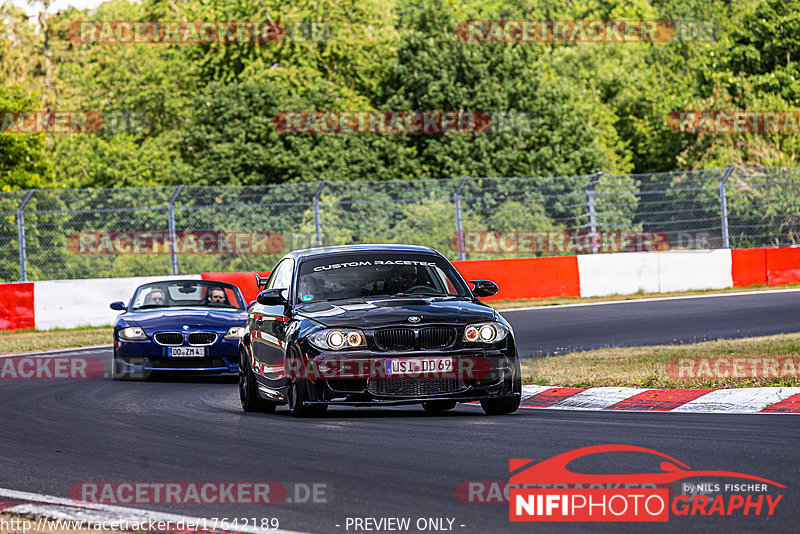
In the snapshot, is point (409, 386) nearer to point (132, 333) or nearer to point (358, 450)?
point (358, 450)

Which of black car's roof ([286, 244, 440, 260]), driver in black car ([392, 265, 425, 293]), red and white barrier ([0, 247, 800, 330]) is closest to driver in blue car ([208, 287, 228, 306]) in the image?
black car's roof ([286, 244, 440, 260])

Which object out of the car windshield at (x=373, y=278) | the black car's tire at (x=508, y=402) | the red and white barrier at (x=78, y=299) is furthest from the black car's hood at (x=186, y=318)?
the red and white barrier at (x=78, y=299)

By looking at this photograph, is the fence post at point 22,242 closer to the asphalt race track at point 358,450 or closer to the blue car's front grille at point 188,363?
the blue car's front grille at point 188,363

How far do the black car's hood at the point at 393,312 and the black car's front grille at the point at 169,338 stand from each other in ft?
14.2

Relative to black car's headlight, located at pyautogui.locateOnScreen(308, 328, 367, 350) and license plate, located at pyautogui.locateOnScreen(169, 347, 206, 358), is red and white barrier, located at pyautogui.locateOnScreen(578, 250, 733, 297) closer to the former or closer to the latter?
license plate, located at pyautogui.locateOnScreen(169, 347, 206, 358)

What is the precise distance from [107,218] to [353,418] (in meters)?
15.5

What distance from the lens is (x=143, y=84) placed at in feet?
173

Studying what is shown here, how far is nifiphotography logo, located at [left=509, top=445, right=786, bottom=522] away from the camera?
208 inches

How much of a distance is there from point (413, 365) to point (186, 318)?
5.57m

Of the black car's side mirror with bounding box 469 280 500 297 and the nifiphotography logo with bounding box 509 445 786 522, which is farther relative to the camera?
the black car's side mirror with bounding box 469 280 500 297

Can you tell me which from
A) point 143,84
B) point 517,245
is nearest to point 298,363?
point 517,245

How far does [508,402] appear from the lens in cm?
919

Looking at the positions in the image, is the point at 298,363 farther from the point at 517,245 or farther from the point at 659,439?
the point at 517,245

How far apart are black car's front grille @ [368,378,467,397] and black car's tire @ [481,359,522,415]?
0.56m
